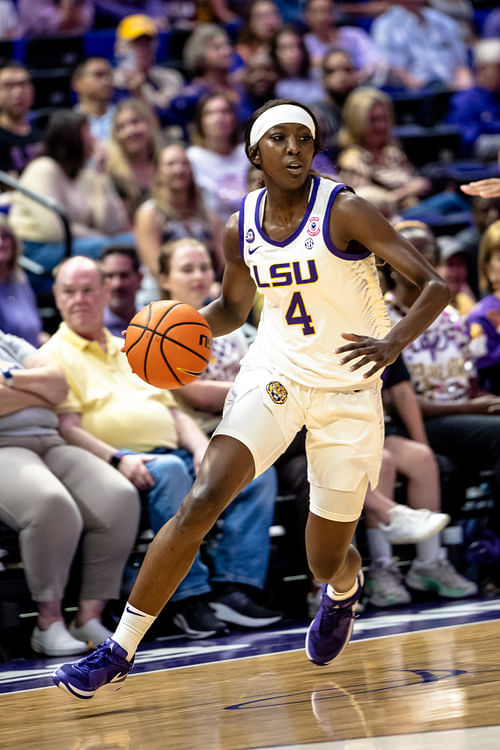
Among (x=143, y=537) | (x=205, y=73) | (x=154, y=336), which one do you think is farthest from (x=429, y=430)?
(x=205, y=73)

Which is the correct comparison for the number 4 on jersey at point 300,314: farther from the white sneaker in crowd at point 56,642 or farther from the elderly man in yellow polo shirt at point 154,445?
the white sneaker in crowd at point 56,642

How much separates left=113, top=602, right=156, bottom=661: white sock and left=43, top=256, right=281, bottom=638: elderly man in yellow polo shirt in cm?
143

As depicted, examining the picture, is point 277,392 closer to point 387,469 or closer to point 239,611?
point 239,611

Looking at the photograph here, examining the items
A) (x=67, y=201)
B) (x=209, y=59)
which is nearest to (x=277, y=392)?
(x=67, y=201)

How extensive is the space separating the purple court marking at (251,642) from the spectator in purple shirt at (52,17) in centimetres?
665

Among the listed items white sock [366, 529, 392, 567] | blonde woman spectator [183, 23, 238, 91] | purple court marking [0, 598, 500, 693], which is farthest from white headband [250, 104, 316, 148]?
Answer: blonde woman spectator [183, 23, 238, 91]

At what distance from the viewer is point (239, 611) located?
5.02 meters

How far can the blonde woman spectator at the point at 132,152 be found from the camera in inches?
297

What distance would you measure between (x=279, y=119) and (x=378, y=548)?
2.49m

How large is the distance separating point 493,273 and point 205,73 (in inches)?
161

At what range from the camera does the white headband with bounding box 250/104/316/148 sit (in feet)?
11.9

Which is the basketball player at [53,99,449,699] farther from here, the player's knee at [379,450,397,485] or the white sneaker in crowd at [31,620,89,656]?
the player's knee at [379,450,397,485]

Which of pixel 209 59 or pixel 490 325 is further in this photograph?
pixel 209 59

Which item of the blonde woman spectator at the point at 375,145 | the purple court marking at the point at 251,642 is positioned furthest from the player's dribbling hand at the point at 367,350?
the blonde woman spectator at the point at 375,145
